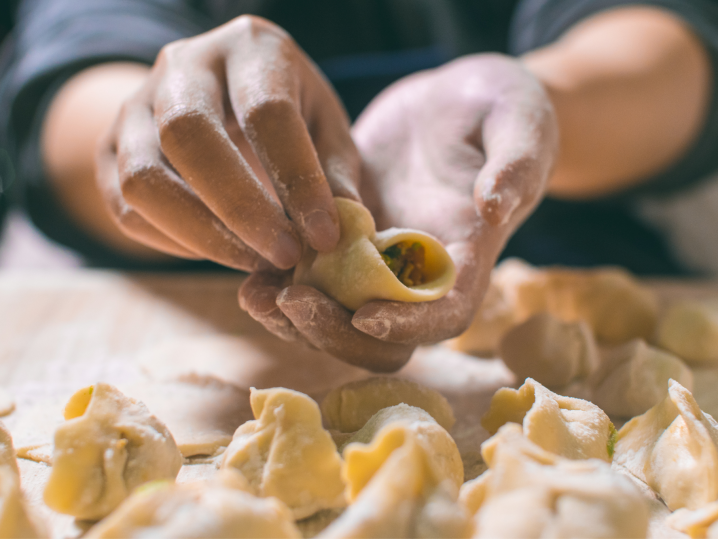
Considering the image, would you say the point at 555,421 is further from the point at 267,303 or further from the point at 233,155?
the point at 233,155

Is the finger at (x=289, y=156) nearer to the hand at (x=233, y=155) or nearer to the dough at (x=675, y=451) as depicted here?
the hand at (x=233, y=155)

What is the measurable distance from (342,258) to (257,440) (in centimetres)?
33

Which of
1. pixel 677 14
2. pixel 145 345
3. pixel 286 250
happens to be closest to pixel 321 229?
pixel 286 250

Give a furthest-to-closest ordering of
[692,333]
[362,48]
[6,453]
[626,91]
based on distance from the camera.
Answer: [362,48]
[626,91]
[692,333]
[6,453]

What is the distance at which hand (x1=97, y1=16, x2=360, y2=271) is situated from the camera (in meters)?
0.94

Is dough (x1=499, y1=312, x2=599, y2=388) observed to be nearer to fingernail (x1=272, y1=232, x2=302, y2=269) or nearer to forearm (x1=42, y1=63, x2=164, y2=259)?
fingernail (x1=272, y1=232, x2=302, y2=269)

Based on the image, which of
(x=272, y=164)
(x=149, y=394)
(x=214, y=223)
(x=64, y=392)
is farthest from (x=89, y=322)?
(x=272, y=164)

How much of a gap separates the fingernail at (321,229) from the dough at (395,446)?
0.98 ft

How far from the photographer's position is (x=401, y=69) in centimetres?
218

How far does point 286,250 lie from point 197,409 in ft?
1.22

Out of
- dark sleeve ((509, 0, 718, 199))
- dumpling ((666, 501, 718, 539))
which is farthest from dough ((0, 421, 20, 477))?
→ dark sleeve ((509, 0, 718, 199))

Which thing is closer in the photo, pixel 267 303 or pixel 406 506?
pixel 406 506

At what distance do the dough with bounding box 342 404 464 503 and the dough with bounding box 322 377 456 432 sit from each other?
9cm

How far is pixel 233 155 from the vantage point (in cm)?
94
